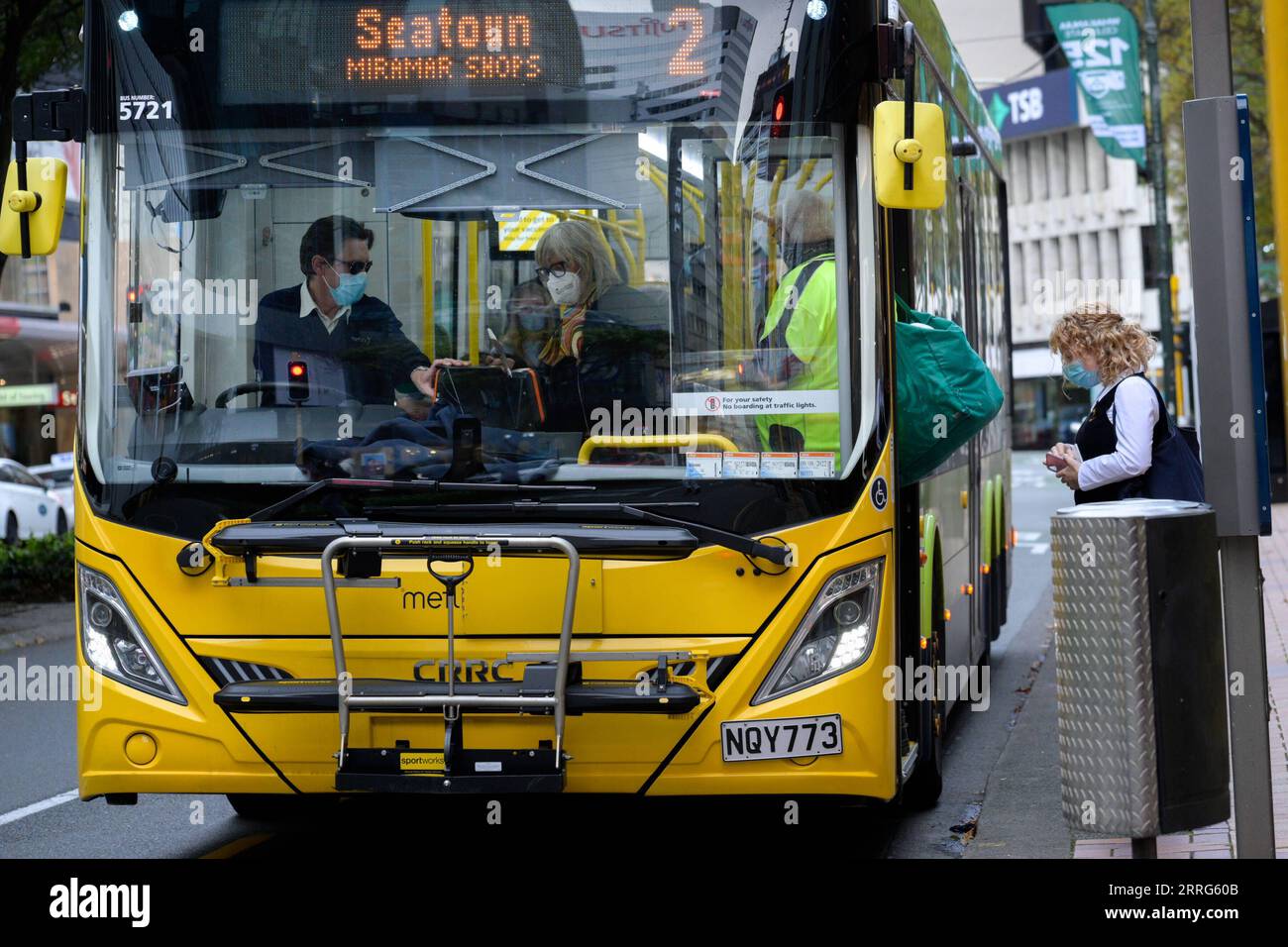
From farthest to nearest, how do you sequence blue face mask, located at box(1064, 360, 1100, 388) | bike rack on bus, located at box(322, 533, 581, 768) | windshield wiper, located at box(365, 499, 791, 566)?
blue face mask, located at box(1064, 360, 1100, 388) < windshield wiper, located at box(365, 499, 791, 566) < bike rack on bus, located at box(322, 533, 581, 768)

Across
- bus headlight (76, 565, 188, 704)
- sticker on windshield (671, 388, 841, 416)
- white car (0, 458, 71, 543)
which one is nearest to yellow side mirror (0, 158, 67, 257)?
bus headlight (76, 565, 188, 704)

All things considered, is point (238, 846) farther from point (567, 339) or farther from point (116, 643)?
point (567, 339)

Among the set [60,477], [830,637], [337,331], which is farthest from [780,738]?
[60,477]

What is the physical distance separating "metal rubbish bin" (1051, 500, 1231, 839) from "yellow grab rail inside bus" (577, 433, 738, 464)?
4.09 feet

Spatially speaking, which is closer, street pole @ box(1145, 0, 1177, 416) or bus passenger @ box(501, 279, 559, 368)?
bus passenger @ box(501, 279, 559, 368)

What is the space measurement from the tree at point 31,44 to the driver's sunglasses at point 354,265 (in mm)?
9722

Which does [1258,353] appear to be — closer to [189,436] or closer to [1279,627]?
[189,436]

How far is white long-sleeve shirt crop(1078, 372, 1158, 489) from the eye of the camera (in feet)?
21.5

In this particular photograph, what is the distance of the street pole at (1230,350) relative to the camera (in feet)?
15.8

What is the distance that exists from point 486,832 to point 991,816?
2048 mm

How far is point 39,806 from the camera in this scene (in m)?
8.20

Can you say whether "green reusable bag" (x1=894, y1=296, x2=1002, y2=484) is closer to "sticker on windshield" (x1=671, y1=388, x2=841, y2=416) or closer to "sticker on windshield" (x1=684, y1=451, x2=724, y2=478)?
"sticker on windshield" (x1=671, y1=388, x2=841, y2=416)
